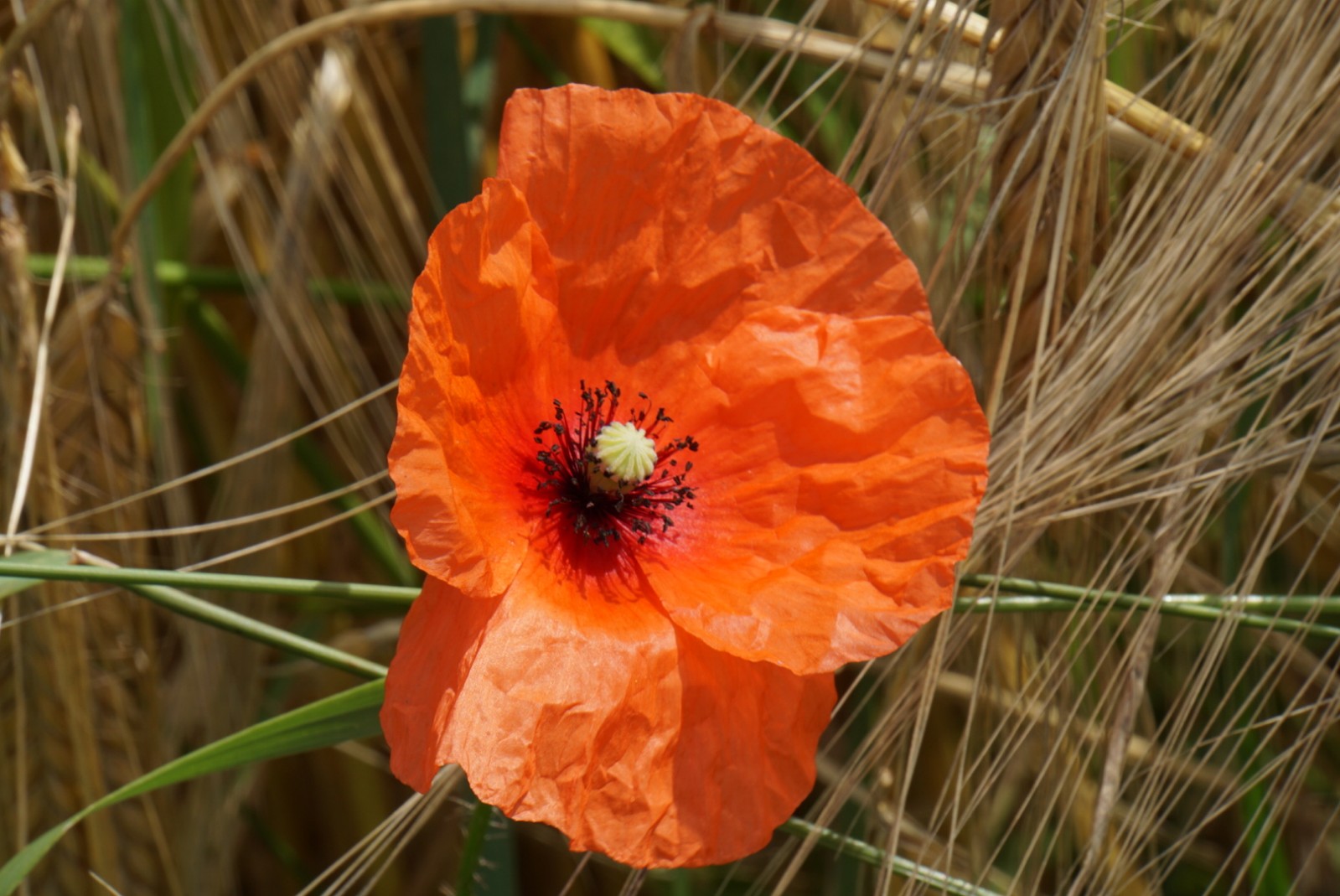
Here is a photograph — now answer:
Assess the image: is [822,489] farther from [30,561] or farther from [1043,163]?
[30,561]

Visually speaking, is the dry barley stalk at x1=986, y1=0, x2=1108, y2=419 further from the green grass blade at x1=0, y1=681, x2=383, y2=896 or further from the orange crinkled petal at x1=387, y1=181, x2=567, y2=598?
the green grass blade at x1=0, y1=681, x2=383, y2=896

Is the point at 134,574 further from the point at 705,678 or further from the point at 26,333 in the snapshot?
the point at 26,333

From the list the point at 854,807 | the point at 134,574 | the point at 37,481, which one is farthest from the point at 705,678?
the point at 37,481

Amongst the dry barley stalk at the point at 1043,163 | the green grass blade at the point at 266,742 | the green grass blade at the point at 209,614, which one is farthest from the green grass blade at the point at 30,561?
the dry barley stalk at the point at 1043,163

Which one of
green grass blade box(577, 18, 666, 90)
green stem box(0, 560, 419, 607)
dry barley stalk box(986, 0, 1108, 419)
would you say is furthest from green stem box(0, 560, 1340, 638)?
green grass blade box(577, 18, 666, 90)

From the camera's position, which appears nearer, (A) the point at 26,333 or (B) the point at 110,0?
(A) the point at 26,333

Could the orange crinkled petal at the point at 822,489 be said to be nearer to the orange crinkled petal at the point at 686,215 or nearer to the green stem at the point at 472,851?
the orange crinkled petal at the point at 686,215
